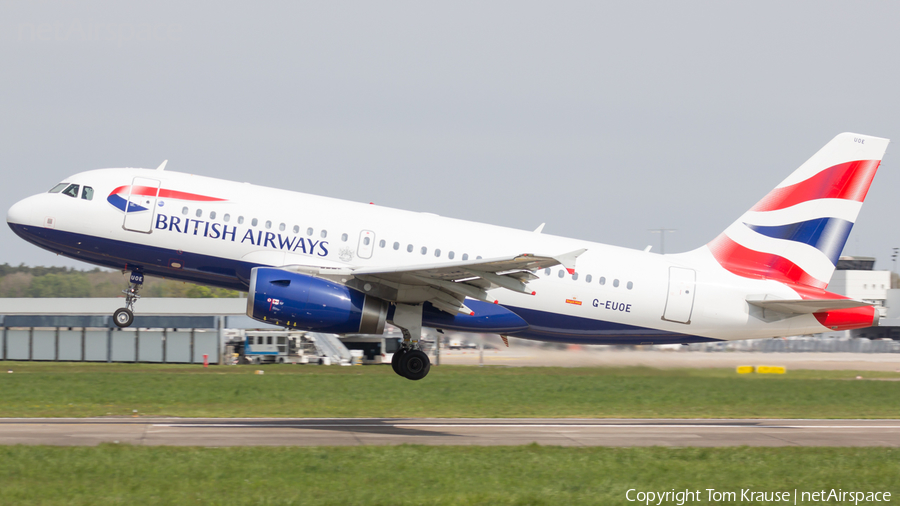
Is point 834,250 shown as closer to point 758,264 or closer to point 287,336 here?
point 758,264

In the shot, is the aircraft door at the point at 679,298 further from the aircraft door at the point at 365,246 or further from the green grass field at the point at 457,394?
the aircraft door at the point at 365,246

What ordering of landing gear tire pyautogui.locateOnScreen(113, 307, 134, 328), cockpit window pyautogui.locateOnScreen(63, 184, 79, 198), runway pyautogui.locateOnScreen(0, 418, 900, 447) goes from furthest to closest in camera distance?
1. landing gear tire pyautogui.locateOnScreen(113, 307, 134, 328)
2. cockpit window pyautogui.locateOnScreen(63, 184, 79, 198)
3. runway pyautogui.locateOnScreen(0, 418, 900, 447)

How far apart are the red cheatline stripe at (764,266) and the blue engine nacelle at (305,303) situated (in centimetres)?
1112

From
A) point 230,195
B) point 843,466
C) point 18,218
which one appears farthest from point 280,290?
point 843,466

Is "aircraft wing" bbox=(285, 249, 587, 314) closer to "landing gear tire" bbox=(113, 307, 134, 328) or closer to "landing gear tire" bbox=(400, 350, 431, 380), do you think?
"landing gear tire" bbox=(400, 350, 431, 380)

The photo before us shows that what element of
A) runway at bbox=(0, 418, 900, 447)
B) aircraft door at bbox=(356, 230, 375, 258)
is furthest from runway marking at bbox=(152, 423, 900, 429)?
aircraft door at bbox=(356, 230, 375, 258)

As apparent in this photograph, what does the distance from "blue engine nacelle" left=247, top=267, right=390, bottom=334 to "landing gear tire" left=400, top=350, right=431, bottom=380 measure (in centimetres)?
241

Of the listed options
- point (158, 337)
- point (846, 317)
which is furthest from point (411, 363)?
point (158, 337)

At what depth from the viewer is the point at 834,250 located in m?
26.4

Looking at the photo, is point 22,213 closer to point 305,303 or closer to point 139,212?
point 139,212

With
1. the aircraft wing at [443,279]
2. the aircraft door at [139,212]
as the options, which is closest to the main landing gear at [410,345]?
the aircraft wing at [443,279]

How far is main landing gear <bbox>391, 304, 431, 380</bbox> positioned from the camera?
23906 mm

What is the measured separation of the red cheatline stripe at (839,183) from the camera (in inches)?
1030

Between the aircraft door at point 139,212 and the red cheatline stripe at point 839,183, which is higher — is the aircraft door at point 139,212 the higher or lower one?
the lower one
